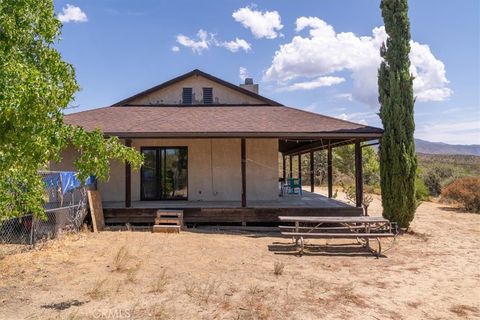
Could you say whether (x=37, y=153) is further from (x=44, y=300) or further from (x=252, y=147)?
Result: (x=252, y=147)

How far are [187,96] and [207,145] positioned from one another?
354 centimetres

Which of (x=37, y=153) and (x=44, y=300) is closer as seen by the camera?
(x=37, y=153)

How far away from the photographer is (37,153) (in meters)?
4.20

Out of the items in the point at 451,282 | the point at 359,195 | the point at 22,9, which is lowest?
the point at 451,282

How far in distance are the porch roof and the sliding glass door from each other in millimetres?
1372

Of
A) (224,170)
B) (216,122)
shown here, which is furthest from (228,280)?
(224,170)

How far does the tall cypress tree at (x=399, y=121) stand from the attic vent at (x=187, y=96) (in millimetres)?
8316

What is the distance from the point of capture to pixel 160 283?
20.9 ft

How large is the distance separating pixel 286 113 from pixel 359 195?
15.0 ft

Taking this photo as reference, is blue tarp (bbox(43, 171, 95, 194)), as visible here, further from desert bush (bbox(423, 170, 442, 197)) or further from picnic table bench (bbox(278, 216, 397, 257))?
desert bush (bbox(423, 170, 442, 197))

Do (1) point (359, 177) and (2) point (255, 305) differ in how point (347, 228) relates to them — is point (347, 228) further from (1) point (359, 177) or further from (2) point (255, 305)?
(2) point (255, 305)

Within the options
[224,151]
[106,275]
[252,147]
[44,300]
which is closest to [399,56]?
[252,147]

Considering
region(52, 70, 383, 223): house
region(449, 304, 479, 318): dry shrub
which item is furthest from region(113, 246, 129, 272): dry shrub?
region(449, 304, 479, 318): dry shrub

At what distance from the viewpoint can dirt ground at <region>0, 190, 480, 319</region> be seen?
547 centimetres
